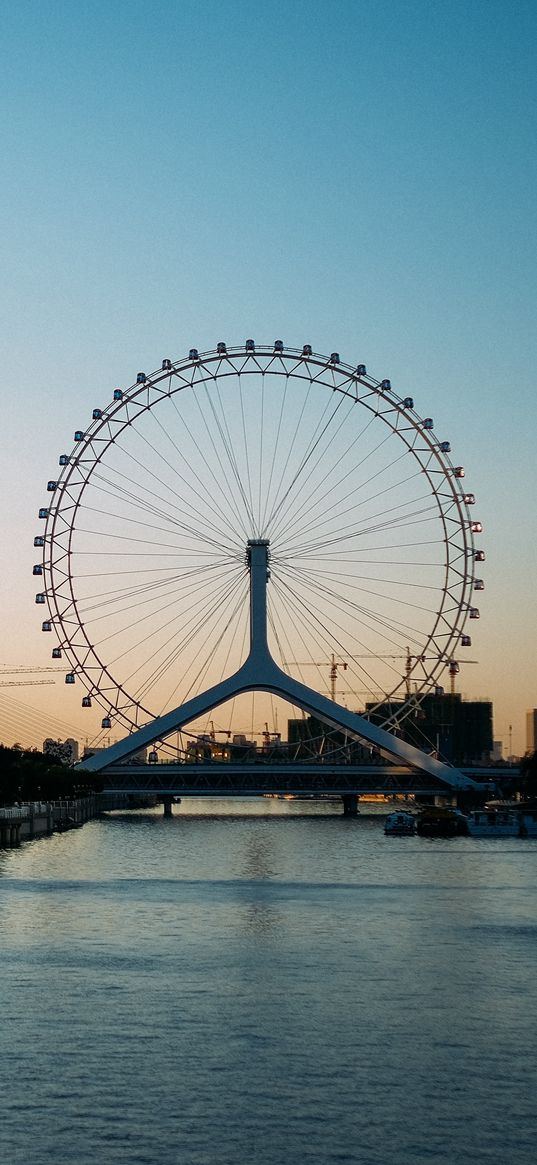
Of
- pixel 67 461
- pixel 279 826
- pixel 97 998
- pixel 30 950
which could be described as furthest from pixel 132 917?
pixel 279 826

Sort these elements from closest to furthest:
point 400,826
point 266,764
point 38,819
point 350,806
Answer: point 38,819 → point 400,826 → point 266,764 → point 350,806

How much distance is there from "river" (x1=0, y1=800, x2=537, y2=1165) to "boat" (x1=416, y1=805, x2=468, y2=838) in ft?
109

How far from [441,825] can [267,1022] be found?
193 ft

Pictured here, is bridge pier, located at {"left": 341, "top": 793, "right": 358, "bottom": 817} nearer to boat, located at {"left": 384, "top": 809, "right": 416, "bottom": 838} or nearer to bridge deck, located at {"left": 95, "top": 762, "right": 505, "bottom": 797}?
bridge deck, located at {"left": 95, "top": 762, "right": 505, "bottom": 797}

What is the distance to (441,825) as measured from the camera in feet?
273

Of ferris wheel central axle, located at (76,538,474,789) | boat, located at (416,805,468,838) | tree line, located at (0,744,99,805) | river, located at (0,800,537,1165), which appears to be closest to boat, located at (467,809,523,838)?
boat, located at (416,805,468,838)

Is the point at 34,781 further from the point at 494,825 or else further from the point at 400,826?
the point at 494,825

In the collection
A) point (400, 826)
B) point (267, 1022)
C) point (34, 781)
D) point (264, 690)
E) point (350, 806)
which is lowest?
point (267, 1022)

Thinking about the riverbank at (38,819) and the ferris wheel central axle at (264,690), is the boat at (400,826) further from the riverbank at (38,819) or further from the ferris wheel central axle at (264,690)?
the riverbank at (38,819)

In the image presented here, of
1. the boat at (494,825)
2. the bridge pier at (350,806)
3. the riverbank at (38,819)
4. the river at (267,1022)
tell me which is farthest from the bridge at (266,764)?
the river at (267,1022)

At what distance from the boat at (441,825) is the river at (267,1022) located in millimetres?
33332

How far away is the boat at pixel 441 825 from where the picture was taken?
83.0 metres

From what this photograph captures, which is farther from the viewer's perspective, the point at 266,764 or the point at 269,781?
the point at 269,781

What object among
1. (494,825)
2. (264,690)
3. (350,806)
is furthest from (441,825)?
(350,806)
